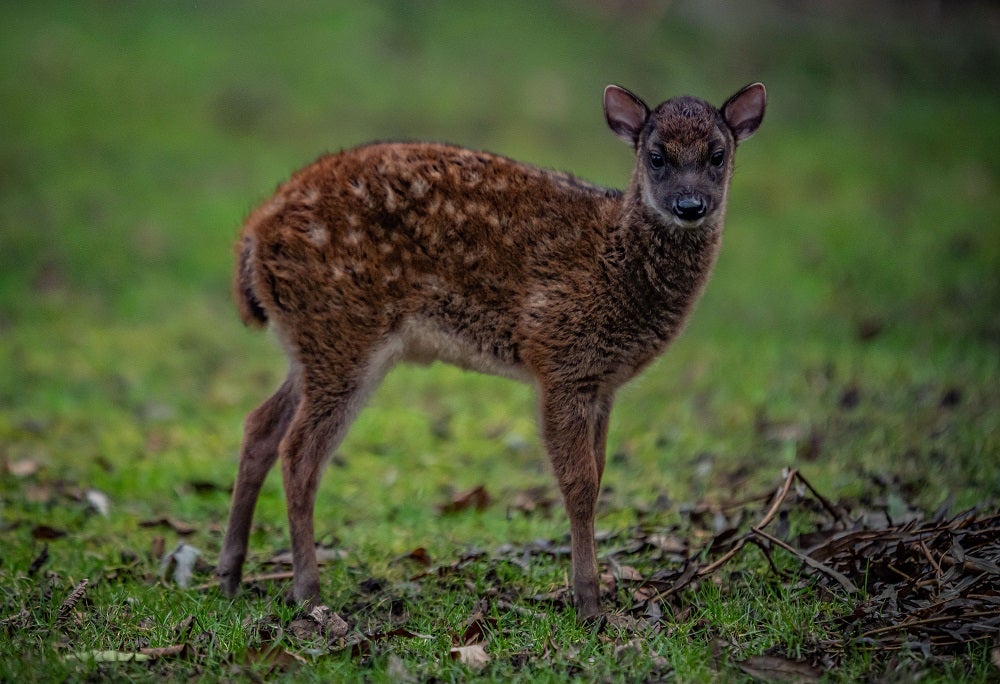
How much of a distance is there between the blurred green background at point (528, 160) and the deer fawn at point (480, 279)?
635mm

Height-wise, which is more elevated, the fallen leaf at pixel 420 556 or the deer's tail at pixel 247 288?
the deer's tail at pixel 247 288

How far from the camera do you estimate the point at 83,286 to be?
1016 centimetres

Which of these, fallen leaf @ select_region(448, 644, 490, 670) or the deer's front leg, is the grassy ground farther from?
the deer's front leg

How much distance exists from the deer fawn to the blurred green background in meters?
0.63

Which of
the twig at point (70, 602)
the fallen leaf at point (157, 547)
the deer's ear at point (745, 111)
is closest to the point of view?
the twig at point (70, 602)

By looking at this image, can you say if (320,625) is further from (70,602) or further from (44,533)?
(44,533)

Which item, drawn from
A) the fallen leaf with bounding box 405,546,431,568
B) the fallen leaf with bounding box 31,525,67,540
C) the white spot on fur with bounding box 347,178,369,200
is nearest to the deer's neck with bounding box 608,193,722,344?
the white spot on fur with bounding box 347,178,369,200

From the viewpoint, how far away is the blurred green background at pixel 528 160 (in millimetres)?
7102

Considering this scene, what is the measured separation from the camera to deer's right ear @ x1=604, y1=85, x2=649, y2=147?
→ 5297 millimetres

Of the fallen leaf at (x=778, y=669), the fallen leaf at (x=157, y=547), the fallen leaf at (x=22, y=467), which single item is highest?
the fallen leaf at (x=778, y=669)

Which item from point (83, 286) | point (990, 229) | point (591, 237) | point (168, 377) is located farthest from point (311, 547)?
point (990, 229)

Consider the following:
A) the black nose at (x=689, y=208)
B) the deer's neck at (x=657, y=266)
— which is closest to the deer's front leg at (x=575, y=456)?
the deer's neck at (x=657, y=266)

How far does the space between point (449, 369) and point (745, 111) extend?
14.5 ft

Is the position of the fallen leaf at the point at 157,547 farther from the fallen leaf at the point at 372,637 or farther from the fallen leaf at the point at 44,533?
the fallen leaf at the point at 372,637
